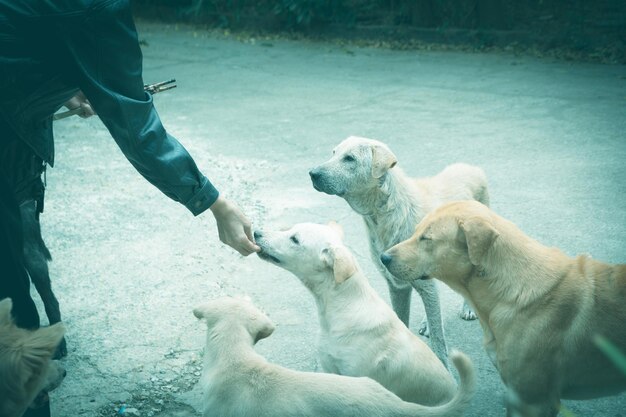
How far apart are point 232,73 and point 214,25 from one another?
5.06 m

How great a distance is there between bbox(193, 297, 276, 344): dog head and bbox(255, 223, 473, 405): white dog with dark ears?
0.39 meters

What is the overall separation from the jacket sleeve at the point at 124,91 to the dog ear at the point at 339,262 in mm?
727

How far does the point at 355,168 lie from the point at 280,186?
207 centimetres

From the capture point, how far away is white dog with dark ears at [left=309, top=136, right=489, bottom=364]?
3.48 meters

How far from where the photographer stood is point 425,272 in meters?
2.84

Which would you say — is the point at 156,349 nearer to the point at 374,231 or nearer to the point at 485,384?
the point at 374,231

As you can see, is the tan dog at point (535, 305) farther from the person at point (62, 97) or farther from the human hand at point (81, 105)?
the human hand at point (81, 105)

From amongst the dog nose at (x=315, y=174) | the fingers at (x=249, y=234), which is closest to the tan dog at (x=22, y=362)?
the fingers at (x=249, y=234)

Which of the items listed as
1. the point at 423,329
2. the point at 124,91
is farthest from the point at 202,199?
the point at 423,329

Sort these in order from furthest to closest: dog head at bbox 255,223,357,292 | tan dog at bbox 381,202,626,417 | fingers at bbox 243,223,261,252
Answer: dog head at bbox 255,223,357,292
fingers at bbox 243,223,261,252
tan dog at bbox 381,202,626,417

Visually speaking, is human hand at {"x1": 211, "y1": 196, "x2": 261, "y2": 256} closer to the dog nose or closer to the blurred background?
the dog nose

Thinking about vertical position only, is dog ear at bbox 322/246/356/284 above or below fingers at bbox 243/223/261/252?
below

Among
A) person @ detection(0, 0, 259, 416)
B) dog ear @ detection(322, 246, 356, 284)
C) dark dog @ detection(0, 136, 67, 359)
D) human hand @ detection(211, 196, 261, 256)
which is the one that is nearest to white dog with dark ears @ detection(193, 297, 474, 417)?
human hand @ detection(211, 196, 261, 256)

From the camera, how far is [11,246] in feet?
7.95
